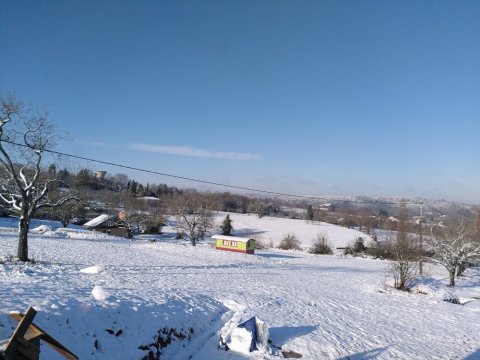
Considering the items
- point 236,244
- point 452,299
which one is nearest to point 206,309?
point 452,299

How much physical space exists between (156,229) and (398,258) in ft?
174

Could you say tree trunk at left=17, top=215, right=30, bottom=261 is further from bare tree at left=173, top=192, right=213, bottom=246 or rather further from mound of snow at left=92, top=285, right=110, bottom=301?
bare tree at left=173, top=192, right=213, bottom=246

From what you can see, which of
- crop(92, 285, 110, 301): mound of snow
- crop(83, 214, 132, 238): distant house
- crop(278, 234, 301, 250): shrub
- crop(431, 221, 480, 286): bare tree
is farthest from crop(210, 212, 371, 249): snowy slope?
crop(92, 285, 110, 301): mound of snow

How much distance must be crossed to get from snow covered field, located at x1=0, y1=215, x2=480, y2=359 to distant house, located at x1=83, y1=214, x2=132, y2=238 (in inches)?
1279

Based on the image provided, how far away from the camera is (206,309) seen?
1263cm

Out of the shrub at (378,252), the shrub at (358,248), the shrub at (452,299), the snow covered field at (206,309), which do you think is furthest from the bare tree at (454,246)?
the shrub at (358,248)

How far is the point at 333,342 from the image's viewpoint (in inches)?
478

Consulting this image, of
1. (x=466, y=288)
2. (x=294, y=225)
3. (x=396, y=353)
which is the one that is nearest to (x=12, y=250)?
(x=396, y=353)

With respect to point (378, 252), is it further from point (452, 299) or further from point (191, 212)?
point (452, 299)

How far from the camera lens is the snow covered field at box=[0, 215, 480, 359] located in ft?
28.5

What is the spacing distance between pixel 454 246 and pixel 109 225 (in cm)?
5559

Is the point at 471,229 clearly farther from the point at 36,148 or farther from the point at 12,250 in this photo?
the point at 12,250

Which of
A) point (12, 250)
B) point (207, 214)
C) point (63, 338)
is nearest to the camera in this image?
point (63, 338)

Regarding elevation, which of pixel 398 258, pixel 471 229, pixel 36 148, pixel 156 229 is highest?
pixel 36 148
